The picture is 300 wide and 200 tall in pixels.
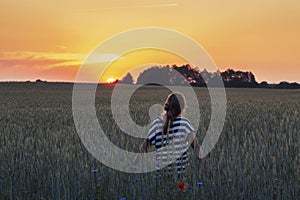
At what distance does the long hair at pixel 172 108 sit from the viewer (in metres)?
4.68

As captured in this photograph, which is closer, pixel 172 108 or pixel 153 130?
pixel 172 108

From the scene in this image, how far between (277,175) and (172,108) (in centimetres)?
144

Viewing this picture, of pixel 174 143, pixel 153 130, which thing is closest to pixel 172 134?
pixel 174 143

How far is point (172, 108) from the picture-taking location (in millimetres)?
4695

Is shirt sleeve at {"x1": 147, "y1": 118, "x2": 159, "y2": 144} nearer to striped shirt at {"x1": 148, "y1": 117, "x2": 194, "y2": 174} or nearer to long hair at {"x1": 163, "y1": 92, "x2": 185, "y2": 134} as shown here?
striped shirt at {"x1": 148, "y1": 117, "x2": 194, "y2": 174}

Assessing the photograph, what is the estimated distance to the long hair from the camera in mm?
4680

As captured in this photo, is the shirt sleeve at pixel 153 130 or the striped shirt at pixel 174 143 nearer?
the striped shirt at pixel 174 143

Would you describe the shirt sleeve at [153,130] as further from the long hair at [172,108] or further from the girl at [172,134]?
the long hair at [172,108]

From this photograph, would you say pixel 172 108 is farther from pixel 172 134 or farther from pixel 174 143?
pixel 174 143

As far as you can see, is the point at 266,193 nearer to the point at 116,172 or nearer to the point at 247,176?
the point at 247,176

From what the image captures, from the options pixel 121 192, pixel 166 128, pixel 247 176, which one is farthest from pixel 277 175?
pixel 121 192

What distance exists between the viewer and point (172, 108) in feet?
15.4

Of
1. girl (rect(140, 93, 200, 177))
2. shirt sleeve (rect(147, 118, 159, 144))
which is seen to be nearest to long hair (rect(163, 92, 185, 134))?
girl (rect(140, 93, 200, 177))

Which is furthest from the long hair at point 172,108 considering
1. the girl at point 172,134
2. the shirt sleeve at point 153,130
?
the shirt sleeve at point 153,130
